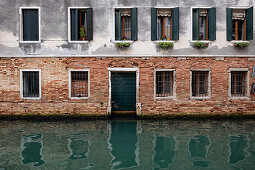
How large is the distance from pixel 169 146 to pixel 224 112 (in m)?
4.54

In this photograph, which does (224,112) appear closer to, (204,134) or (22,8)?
(204,134)

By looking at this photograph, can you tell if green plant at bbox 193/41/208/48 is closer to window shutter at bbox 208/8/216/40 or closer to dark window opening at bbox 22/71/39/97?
window shutter at bbox 208/8/216/40

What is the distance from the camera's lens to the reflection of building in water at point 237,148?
192 inches

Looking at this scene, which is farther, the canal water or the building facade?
the building facade

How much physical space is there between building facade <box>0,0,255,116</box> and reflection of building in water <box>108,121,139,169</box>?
5.01 feet

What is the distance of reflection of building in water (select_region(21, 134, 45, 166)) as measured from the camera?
4.79 meters

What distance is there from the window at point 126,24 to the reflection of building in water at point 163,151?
451cm

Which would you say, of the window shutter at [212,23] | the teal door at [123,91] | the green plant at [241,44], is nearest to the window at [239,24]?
the green plant at [241,44]

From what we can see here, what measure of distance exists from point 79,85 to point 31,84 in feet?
6.62

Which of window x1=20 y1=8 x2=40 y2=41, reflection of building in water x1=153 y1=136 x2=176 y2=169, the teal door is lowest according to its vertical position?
reflection of building in water x1=153 y1=136 x2=176 y2=169

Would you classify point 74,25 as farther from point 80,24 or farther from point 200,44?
point 200,44

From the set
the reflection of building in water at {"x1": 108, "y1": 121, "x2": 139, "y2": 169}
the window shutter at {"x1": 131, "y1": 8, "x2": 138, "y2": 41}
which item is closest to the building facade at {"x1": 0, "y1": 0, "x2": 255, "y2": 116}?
the window shutter at {"x1": 131, "y1": 8, "x2": 138, "y2": 41}

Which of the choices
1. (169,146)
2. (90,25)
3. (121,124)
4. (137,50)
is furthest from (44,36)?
(169,146)

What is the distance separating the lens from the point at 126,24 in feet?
30.7
